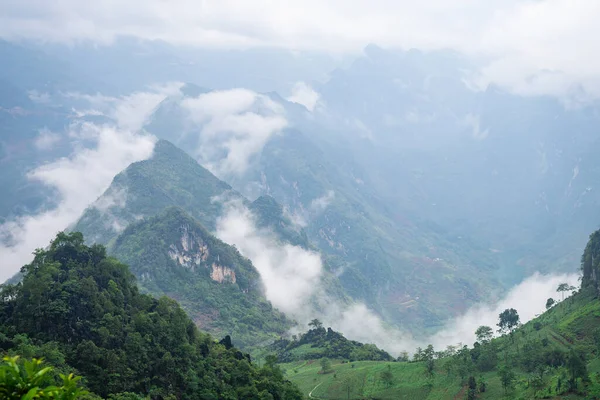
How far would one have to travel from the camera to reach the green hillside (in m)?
64.4

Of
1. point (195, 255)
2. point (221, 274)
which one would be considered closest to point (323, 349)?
point (221, 274)

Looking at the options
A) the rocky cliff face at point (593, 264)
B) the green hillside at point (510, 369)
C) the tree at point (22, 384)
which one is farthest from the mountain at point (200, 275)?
the tree at point (22, 384)

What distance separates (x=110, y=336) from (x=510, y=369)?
2055 inches

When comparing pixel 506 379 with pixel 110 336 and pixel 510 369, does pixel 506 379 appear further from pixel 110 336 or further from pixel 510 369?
pixel 110 336

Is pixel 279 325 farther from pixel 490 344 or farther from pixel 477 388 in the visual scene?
pixel 477 388

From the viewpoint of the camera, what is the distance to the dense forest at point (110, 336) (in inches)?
2039

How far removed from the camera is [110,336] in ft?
185

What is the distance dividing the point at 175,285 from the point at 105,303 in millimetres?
93476

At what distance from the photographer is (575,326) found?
80938mm

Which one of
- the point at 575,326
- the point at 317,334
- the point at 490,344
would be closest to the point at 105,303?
the point at 490,344

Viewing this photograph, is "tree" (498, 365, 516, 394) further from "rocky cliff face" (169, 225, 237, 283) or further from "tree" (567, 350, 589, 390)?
"rocky cliff face" (169, 225, 237, 283)

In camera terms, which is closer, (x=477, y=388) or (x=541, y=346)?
(x=477, y=388)

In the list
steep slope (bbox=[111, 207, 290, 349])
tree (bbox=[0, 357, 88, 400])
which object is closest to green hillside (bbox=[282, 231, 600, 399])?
steep slope (bbox=[111, 207, 290, 349])

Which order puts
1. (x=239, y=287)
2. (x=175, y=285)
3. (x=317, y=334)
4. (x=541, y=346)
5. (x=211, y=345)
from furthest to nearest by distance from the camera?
(x=239, y=287), (x=175, y=285), (x=317, y=334), (x=541, y=346), (x=211, y=345)
